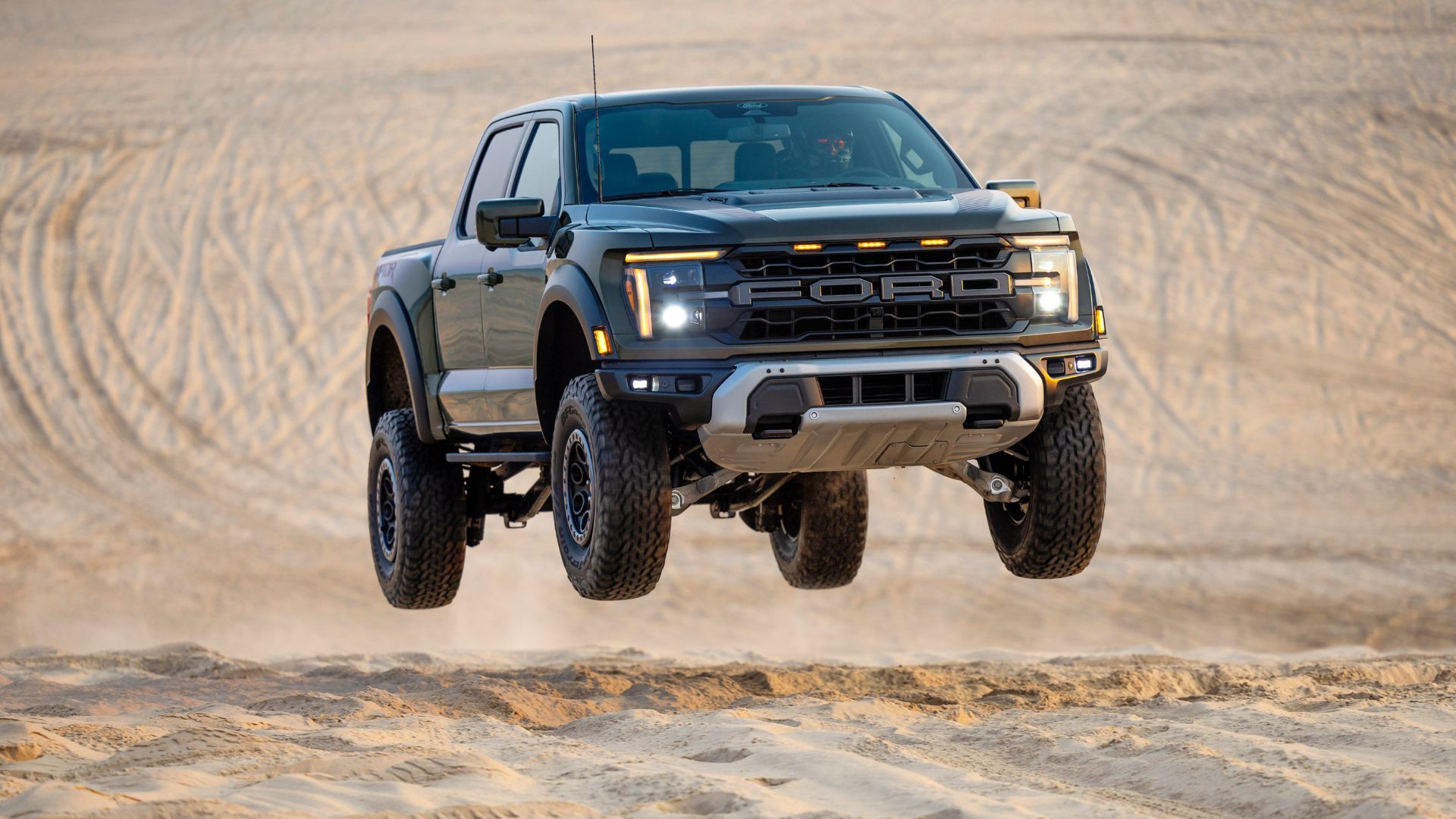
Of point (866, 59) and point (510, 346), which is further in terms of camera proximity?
point (866, 59)

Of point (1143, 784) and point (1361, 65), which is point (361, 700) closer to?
point (1143, 784)

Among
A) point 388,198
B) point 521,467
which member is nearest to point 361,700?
point 521,467

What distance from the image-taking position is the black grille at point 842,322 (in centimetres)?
687

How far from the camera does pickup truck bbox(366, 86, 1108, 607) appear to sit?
22.5ft

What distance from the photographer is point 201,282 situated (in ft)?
78.5

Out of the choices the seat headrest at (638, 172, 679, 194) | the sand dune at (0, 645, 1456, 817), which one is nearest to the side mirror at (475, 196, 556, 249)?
the seat headrest at (638, 172, 679, 194)

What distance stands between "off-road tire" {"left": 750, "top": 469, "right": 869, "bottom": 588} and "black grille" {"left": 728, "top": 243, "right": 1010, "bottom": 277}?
9.60ft

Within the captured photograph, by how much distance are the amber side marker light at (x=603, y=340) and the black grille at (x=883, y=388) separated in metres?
0.80

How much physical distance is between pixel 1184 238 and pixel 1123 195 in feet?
4.33

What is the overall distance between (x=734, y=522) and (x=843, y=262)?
1365 centimetres

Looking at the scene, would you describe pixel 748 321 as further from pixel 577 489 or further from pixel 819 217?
pixel 577 489

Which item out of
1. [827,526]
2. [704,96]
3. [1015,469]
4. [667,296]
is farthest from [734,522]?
[667,296]

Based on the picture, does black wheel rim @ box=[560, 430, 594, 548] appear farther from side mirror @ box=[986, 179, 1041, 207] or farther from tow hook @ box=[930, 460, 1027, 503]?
side mirror @ box=[986, 179, 1041, 207]

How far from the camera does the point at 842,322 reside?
22.6 feet
